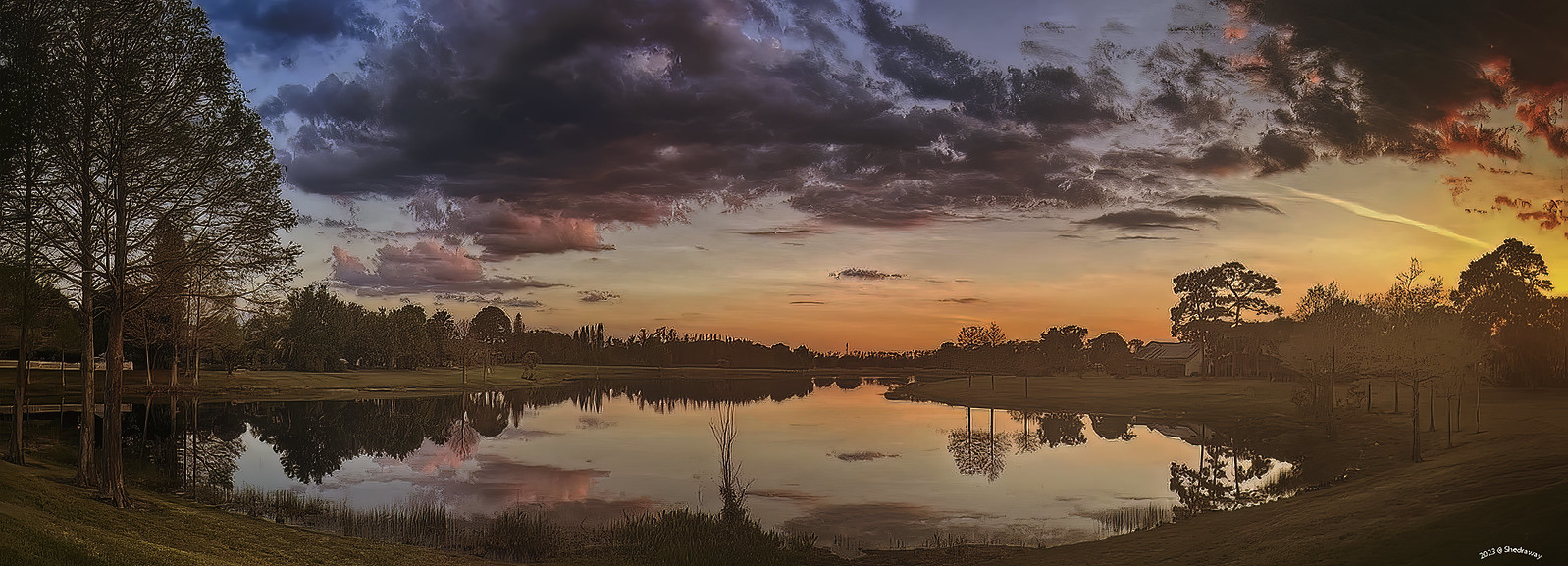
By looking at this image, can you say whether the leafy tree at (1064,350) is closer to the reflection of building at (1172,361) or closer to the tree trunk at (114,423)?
the reflection of building at (1172,361)

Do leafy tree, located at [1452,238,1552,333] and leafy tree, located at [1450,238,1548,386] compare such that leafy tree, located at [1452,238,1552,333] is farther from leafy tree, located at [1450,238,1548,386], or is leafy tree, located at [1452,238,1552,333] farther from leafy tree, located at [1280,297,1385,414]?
leafy tree, located at [1280,297,1385,414]

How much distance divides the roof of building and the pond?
62156mm

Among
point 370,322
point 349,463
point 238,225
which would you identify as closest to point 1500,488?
point 238,225

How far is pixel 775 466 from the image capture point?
46188 mm

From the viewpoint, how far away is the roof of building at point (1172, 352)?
429 feet

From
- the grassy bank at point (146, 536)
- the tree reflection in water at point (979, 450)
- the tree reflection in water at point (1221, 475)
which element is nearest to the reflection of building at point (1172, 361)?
the tree reflection in water at point (979, 450)

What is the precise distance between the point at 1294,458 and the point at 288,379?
348 ft

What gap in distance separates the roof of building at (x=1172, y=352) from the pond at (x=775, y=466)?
62.2 meters

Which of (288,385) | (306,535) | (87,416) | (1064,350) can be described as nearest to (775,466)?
(306,535)

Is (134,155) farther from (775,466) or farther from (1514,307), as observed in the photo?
(1514,307)

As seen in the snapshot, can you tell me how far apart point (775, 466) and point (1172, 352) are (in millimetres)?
111436

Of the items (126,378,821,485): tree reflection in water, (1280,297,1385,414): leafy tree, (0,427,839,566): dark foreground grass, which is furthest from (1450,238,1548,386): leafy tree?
(126,378,821,485): tree reflection in water

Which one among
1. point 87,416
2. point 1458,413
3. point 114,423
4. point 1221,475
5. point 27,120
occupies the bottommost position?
point 1221,475

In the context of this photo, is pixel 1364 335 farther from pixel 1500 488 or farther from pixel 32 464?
pixel 32 464
